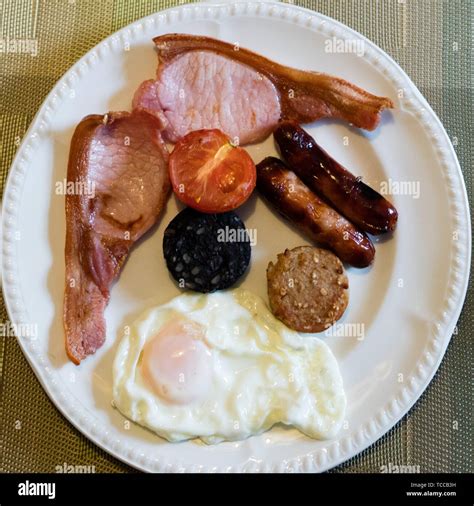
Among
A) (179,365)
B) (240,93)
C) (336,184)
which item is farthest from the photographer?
(240,93)

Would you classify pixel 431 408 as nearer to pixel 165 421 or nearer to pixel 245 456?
pixel 245 456

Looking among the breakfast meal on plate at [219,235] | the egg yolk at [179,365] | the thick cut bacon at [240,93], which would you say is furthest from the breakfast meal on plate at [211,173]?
the egg yolk at [179,365]

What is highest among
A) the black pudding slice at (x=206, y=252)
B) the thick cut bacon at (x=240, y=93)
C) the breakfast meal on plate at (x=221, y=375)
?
the thick cut bacon at (x=240, y=93)

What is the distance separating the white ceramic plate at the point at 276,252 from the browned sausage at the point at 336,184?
123mm

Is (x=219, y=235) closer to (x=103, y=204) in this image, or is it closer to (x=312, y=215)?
(x=312, y=215)

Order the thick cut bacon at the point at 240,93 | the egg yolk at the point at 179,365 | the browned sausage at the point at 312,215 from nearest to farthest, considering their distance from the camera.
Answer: the egg yolk at the point at 179,365 → the browned sausage at the point at 312,215 → the thick cut bacon at the point at 240,93

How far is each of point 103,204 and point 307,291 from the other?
0.88m

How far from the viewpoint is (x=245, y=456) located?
226cm

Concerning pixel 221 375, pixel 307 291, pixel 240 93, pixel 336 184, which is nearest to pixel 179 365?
pixel 221 375

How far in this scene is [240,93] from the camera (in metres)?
2.44

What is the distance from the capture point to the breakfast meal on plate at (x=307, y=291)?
2268mm

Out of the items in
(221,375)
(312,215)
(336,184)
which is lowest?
(221,375)

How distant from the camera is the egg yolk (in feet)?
7.20

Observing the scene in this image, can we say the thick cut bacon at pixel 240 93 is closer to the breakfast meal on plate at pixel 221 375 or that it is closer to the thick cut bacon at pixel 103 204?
the thick cut bacon at pixel 103 204
